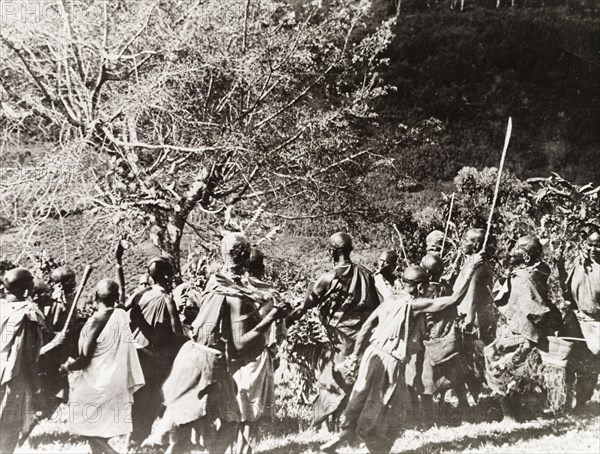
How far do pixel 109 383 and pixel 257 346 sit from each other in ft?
3.40

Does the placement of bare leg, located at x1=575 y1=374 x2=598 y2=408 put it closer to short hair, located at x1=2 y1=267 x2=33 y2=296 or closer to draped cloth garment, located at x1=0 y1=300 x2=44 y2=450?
draped cloth garment, located at x1=0 y1=300 x2=44 y2=450

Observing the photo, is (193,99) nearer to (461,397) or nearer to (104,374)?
(104,374)

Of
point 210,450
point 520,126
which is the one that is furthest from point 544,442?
point 520,126

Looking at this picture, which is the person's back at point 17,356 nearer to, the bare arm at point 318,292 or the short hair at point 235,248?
the short hair at point 235,248

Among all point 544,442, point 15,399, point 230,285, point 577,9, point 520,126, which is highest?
point 577,9

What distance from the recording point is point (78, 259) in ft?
38.6

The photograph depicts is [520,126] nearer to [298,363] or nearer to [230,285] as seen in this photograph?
[298,363]

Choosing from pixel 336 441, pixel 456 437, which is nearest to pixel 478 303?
pixel 456 437

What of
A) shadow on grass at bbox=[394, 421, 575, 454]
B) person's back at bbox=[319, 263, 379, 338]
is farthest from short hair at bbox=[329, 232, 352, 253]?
shadow on grass at bbox=[394, 421, 575, 454]

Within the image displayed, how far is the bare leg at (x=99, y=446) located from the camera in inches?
152

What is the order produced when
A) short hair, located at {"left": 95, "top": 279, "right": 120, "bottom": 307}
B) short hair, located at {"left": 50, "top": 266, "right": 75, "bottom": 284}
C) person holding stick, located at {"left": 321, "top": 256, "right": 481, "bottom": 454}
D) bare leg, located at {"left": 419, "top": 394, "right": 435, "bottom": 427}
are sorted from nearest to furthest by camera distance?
short hair, located at {"left": 95, "top": 279, "right": 120, "bottom": 307}, person holding stick, located at {"left": 321, "top": 256, "right": 481, "bottom": 454}, short hair, located at {"left": 50, "top": 266, "right": 75, "bottom": 284}, bare leg, located at {"left": 419, "top": 394, "right": 435, "bottom": 427}

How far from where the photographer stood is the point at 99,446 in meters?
3.89

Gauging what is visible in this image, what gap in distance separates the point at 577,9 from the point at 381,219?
34.1 feet

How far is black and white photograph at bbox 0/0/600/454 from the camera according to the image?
13.1ft
